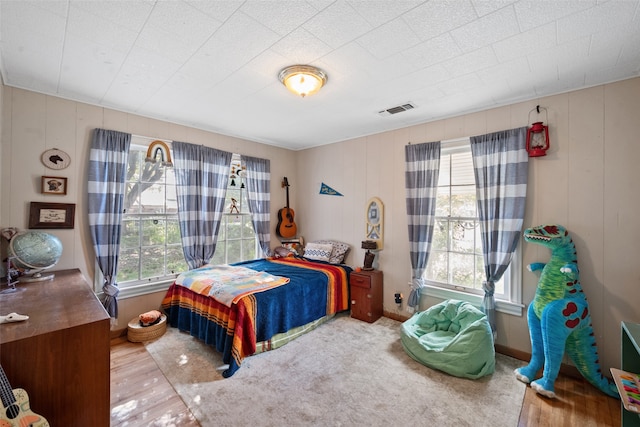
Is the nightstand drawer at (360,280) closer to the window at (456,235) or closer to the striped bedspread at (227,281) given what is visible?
the window at (456,235)

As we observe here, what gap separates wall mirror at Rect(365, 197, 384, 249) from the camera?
3.59 m

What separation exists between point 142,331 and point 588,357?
3.90 m

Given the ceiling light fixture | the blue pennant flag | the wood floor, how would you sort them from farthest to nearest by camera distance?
the blue pennant flag, the ceiling light fixture, the wood floor

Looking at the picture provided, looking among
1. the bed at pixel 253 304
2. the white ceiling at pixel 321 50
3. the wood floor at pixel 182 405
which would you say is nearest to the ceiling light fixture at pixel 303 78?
the white ceiling at pixel 321 50

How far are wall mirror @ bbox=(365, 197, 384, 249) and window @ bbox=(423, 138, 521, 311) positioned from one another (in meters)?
0.66

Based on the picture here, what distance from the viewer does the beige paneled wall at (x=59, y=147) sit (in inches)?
92.1

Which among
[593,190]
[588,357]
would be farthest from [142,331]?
[593,190]

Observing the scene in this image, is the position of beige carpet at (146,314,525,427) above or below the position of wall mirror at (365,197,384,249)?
below

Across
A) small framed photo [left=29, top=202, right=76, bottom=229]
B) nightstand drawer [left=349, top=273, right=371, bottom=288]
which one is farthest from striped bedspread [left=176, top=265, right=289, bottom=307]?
small framed photo [left=29, top=202, right=76, bottom=229]

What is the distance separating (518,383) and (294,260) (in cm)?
282

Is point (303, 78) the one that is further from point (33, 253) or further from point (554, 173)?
point (33, 253)

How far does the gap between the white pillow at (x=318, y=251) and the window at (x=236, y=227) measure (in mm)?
800

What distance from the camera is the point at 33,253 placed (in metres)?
2.12

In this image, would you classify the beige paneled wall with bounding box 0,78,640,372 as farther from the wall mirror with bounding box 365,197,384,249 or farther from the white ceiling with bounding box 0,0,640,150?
the wall mirror with bounding box 365,197,384,249
